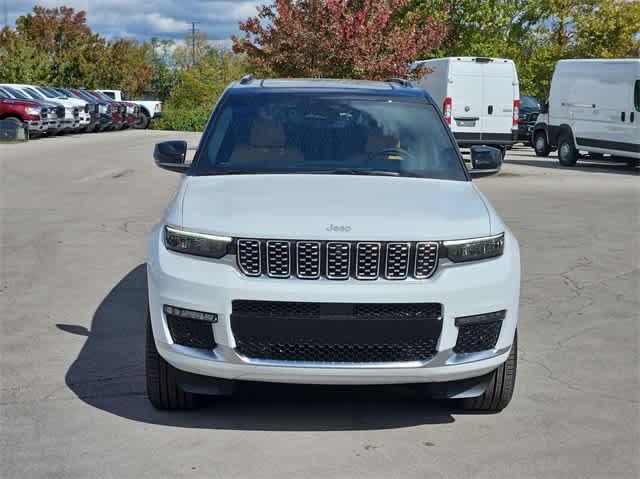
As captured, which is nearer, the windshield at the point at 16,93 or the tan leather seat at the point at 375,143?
the tan leather seat at the point at 375,143

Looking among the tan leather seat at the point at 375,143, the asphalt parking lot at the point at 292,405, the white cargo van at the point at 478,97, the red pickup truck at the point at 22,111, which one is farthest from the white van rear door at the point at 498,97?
the tan leather seat at the point at 375,143

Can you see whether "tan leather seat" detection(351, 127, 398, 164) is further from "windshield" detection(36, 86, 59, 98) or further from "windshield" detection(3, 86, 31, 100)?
"windshield" detection(36, 86, 59, 98)

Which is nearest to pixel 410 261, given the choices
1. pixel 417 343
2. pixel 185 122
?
pixel 417 343

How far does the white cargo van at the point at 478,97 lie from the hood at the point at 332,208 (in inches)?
774

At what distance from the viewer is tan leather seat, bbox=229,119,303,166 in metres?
5.92

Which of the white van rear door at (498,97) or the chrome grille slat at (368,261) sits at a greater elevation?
the chrome grille slat at (368,261)

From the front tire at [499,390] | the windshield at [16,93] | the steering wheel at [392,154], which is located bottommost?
the windshield at [16,93]

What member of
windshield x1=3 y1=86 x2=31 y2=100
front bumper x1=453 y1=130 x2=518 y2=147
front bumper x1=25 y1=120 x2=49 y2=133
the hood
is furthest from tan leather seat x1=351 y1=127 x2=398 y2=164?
windshield x1=3 y1=86 x2=31 y2=100

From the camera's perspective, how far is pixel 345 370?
478cm

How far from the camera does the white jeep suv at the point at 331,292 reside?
4727 mm

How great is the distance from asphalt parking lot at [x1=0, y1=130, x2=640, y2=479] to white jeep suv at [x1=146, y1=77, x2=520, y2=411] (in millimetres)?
256

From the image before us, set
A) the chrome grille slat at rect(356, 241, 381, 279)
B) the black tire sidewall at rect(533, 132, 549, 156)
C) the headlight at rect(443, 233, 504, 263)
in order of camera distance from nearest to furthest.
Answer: the chrome grille slat at rect(356, 241, 381, 279)
the headlight at rect(443, 233, 504, 263)
the black tire sidewall at rect(533, 132, 549, 156)

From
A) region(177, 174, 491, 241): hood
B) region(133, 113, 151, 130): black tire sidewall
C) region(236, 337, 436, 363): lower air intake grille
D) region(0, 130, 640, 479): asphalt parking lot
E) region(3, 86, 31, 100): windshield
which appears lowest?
region(133, 113, 151, 130): black tire sidewall

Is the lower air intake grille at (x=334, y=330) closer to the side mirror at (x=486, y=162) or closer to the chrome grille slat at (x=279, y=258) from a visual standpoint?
the chrome grille slat at (x=279, y=258)
